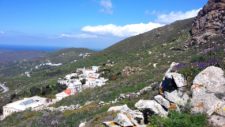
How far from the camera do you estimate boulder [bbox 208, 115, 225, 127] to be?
13.1 meters

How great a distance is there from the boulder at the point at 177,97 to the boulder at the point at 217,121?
59.5 inches

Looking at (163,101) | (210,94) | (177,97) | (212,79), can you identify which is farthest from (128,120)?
(212,79)

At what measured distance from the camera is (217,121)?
43.3ft

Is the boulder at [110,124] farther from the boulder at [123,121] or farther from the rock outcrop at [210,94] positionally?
the rock outcrop at [210,94]

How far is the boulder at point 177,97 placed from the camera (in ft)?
48.3

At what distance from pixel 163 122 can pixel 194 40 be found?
55.0 meters

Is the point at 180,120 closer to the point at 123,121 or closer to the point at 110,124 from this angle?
the point at 123,121

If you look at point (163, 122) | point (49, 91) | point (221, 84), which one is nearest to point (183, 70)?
point (221, 84)

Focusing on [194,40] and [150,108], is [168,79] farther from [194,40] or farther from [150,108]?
[194,40]

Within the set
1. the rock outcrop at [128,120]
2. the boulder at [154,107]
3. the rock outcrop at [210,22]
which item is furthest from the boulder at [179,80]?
the rock outcrop at [210,22]

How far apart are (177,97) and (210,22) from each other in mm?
58440

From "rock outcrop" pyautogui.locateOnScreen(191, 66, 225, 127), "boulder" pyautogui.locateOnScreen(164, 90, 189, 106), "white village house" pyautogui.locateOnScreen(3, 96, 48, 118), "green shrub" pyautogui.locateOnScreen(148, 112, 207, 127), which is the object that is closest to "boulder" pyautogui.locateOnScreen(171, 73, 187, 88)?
"boulder" pyautogui.locateOnScreen(164, 90, 189, 106)

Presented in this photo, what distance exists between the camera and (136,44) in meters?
131

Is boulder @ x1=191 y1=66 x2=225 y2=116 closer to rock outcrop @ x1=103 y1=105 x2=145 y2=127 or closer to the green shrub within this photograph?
the green shrub
